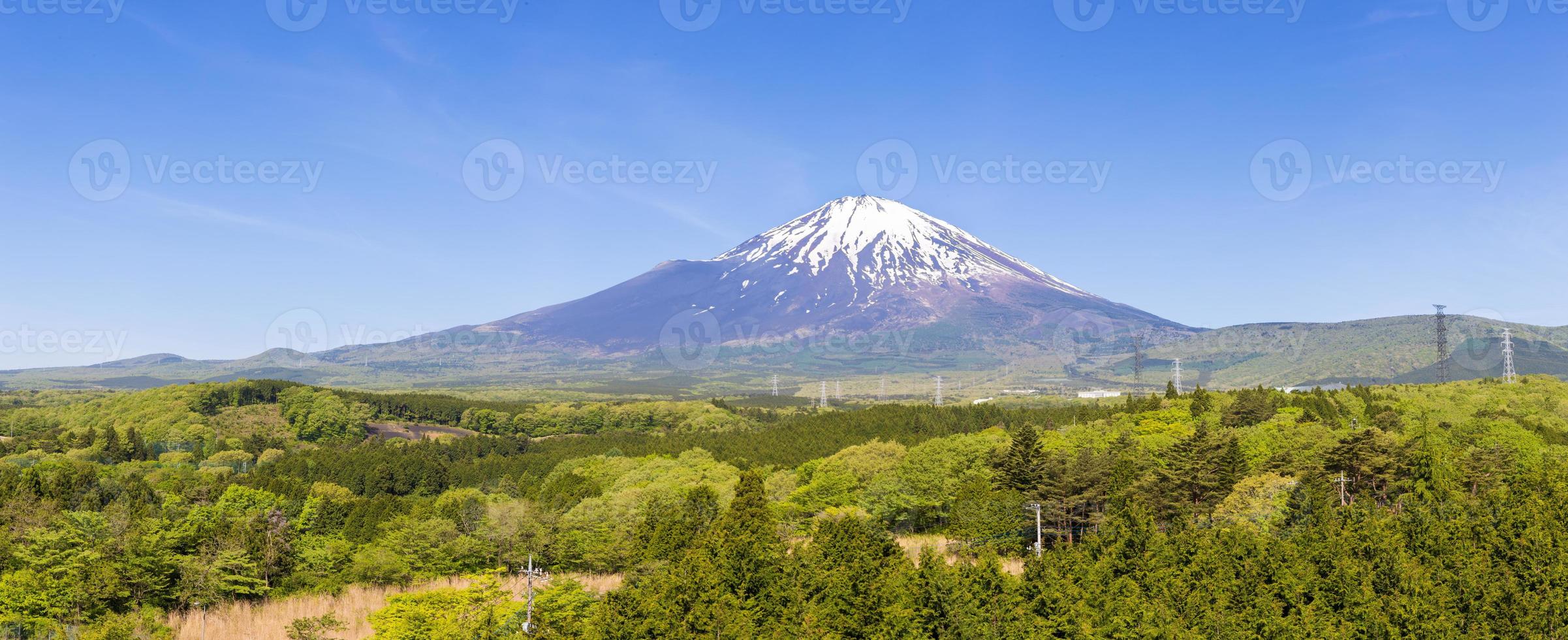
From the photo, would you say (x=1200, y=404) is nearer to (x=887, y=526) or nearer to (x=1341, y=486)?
(x=887, y=526)

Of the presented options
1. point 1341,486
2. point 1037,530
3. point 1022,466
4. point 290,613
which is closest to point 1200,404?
point 1022,466

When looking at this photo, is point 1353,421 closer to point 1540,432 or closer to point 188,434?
point 1540,432

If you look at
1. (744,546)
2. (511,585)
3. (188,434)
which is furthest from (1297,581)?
(188,434)

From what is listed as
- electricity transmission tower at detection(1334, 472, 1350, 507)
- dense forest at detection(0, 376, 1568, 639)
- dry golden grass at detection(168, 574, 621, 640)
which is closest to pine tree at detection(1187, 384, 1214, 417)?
dense forest at detection(0, 376, 1568, 639)

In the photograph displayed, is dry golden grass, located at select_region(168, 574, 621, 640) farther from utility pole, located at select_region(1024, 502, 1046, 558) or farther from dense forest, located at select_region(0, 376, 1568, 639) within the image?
utility pole, located at select_region(1024, 502, 1046, 558)

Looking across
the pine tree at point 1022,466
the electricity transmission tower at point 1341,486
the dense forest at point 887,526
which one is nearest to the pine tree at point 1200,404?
the dense forest at point 887,526

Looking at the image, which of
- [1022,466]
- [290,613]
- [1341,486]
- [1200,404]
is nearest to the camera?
[290,613]

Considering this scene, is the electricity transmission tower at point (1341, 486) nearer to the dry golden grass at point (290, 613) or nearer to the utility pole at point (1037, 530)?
the utility pole at point (1037, 530)
